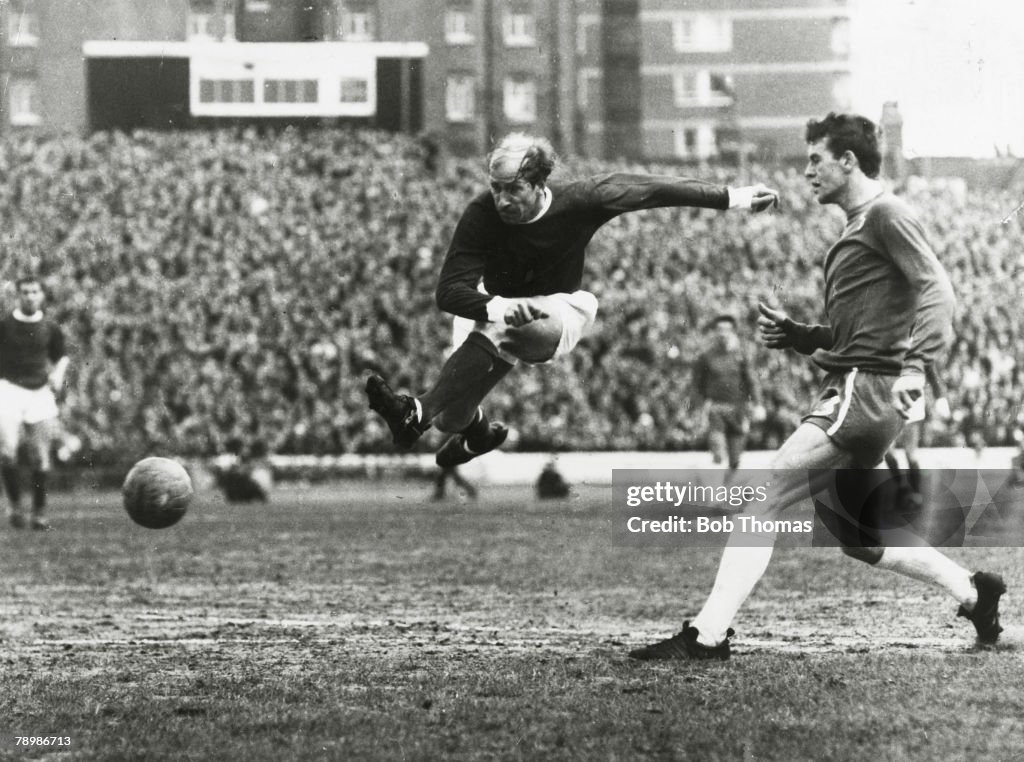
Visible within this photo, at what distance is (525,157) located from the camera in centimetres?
617

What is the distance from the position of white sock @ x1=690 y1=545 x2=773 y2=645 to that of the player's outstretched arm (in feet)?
2.91

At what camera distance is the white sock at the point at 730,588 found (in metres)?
5.90

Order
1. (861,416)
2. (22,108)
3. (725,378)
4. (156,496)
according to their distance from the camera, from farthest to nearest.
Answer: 1. (22,108)
2. (725,378)
3. (156,496)
4. (861,416)

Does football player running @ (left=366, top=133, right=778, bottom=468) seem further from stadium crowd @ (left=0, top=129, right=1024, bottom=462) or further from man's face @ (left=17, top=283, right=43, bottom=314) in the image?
stadium crowd @ (left=0, top=129, right=1024, bottom=462)

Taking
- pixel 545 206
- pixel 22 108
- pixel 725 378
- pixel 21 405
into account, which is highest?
pixel 22 108

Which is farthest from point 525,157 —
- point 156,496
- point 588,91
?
point 588,91

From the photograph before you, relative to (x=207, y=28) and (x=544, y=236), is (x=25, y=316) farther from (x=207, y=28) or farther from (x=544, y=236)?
(x=544, y=236)

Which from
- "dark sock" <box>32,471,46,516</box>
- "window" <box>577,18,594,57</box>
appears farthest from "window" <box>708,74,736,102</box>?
"dark sock" <box>32,471,46,516</box>

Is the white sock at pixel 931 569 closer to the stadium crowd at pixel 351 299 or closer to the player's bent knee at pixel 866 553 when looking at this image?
the player's bent knee at pixel 866 553

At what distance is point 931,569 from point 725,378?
30.4 feet

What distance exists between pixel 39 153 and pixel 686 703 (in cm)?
2088

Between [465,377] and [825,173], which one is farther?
[465,377]

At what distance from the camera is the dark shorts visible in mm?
5785

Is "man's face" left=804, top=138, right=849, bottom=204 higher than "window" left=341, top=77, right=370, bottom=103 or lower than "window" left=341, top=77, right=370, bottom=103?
lower
